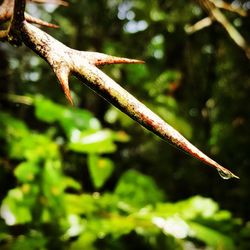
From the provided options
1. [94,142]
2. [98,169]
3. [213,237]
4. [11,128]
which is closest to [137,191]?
[98,169]

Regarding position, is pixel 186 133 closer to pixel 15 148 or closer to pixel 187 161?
pixel 187 161

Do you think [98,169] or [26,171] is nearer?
[26,171]

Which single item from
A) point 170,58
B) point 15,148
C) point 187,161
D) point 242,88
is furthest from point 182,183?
point 15,148

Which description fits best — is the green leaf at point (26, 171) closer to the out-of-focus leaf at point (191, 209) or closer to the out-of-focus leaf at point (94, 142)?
the out-of-focus leaf at point (94, 142)

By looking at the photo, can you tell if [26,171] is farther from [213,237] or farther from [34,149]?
[213,237]

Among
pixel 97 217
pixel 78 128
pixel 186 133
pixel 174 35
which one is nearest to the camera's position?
pixel 97 217

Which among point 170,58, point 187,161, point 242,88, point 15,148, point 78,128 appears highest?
point 170,58

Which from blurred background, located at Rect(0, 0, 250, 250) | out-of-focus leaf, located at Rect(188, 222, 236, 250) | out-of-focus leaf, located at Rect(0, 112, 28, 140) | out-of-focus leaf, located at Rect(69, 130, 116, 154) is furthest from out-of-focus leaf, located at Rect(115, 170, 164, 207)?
out-of-focus leaf, located at Rect(0, 112, 28, 140)
